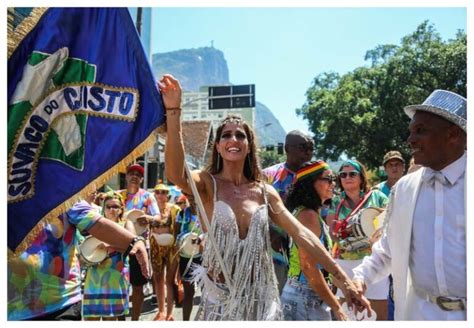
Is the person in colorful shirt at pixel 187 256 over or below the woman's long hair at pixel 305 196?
below

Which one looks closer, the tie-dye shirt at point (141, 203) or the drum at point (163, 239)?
the tie-dye shirt at point (141, 203)

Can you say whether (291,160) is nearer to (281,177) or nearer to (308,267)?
(281,177)

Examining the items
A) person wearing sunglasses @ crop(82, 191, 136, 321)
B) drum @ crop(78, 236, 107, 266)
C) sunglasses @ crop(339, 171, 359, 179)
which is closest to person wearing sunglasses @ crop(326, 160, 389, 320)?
sunglasses @ crop(339, 171, 359, 179)

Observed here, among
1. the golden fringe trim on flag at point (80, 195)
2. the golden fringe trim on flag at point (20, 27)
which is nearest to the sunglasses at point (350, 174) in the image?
the golden fringe trim on flag at point (80, 195)

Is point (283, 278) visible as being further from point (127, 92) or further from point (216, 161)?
point (127, 92)

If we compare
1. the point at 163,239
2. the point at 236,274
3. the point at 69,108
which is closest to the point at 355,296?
the point at 236,274

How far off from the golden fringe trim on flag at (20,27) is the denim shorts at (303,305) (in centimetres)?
247

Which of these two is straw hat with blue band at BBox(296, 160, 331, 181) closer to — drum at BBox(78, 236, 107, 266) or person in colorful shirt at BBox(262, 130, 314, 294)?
person in colorful shirt at BBox(262, 130, 314, 294)

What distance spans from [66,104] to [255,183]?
50.8 inches

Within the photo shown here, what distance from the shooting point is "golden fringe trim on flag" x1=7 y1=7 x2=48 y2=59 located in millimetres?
2584

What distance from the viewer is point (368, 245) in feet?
16.0

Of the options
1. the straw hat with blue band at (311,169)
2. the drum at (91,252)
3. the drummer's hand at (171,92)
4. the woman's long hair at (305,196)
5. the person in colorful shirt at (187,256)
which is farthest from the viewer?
the person in colorful shirt at (187,256)

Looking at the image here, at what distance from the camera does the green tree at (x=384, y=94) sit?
25.3 metres

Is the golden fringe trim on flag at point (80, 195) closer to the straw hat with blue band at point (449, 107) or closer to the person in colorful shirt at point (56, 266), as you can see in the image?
the person in colorful shirt at point (56, 266)
